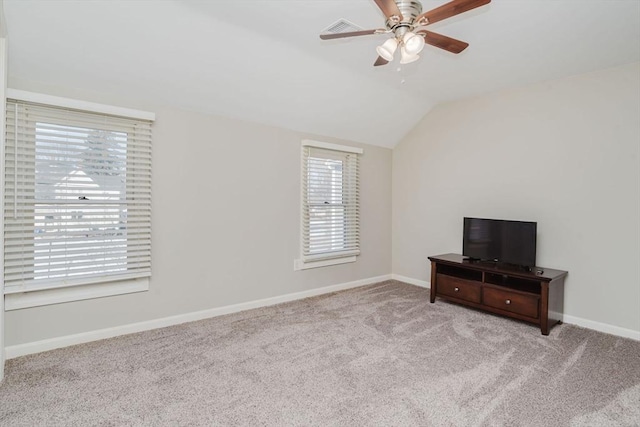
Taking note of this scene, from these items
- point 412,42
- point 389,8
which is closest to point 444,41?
point 412,42

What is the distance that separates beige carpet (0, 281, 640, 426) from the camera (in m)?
1.91

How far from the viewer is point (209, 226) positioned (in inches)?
136

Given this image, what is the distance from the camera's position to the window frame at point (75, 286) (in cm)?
252

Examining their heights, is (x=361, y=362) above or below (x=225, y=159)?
below

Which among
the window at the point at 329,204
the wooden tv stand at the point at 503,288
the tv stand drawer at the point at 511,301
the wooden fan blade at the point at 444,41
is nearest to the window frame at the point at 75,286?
the window at the point at 329,204

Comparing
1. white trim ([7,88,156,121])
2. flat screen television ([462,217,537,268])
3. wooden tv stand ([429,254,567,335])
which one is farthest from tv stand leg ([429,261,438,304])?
white trim ([7,88,156,121])

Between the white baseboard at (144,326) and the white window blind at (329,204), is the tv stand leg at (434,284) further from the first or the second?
the white baseboard at (144,326)

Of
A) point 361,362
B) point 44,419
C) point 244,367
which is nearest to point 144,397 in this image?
point 44,419

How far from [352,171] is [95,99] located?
3.05 metres

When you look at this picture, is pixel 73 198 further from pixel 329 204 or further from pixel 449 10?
pixel 449 10

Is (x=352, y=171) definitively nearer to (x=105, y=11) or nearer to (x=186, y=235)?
(x=186, y=235)

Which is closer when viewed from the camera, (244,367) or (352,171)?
(244,367)

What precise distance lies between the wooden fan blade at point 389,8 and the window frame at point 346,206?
2289 mm

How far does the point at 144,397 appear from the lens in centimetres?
207
